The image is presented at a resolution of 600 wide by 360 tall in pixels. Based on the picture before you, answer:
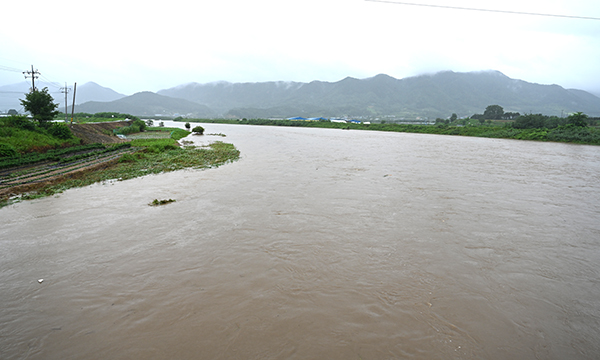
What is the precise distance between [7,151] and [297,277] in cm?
1693

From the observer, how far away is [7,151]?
13797 mm

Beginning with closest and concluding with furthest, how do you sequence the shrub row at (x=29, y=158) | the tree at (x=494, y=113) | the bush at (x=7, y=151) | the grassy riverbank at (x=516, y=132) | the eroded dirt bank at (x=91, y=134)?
the shrub row at (x=29, y=158) < the bush at (x=7, y=151) < the eroded dirt bank at (x=91, y=134) < the grassy riverbank at (x=516, y=132) < the tree at (x=494, y=113)

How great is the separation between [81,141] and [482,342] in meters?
26.2

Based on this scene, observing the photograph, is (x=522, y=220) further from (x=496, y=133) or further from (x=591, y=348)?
(x=496, y=133)

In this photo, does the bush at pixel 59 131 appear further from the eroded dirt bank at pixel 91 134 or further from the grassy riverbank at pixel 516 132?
the grassy riverbank at pixel 516 132

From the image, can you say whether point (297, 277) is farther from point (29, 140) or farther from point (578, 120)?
point (578, 120)

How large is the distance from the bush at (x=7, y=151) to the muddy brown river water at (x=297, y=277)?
7373mm

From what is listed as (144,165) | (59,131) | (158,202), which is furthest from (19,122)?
(158,202)

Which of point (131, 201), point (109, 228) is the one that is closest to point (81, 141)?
point (131, 201)

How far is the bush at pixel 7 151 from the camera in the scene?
13.6m

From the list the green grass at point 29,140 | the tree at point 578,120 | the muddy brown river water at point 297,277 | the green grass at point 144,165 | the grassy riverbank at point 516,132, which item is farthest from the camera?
the tree at point 578,120

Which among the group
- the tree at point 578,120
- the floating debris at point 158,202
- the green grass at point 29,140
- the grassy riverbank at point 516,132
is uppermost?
the tree at point 578,120

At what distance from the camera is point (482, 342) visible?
349cm

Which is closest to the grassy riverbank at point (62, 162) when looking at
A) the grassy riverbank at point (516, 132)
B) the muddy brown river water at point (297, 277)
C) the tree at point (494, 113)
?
the muddy brown river water at point (297, 277)
